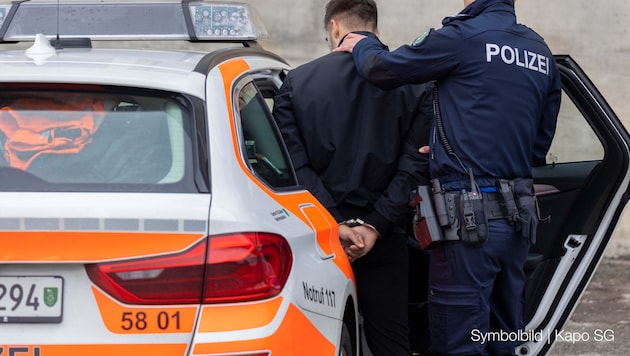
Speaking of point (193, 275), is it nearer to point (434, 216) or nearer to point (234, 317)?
point (234, 317)

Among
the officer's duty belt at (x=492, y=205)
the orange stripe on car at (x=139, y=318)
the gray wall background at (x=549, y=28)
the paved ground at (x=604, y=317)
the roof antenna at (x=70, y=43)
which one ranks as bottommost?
the paved ground at (x=604, y=317)

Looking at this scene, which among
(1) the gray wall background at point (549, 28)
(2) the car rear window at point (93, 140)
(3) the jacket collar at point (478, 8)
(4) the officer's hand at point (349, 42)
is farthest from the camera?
(1) the gray wall background at point (549, 28)

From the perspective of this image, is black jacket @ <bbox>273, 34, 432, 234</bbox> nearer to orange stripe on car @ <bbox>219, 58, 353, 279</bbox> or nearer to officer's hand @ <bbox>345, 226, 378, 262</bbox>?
officer's hand @ <bbox>345, 226, 378, 262</bbox>

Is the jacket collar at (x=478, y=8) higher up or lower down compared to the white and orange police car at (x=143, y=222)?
higher up

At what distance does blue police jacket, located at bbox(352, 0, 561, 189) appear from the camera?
377cm

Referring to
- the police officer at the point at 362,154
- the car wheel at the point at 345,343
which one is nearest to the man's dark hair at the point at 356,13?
the police officer at the point at 362,154

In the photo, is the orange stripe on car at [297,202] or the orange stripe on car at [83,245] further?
the orange stripe on car at [297,202]

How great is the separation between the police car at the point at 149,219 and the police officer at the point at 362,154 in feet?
2.07

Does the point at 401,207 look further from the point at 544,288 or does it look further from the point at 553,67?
the point at 544,288

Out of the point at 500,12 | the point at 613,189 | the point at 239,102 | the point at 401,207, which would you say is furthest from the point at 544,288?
the point at 239,102

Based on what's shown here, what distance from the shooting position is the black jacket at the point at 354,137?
3.92 metres

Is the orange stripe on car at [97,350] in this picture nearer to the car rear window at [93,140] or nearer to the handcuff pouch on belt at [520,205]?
the car rear window at [93,140]

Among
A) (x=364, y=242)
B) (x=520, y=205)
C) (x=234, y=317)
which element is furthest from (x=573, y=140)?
(x=234, y=317)

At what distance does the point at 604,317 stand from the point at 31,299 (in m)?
5.29
